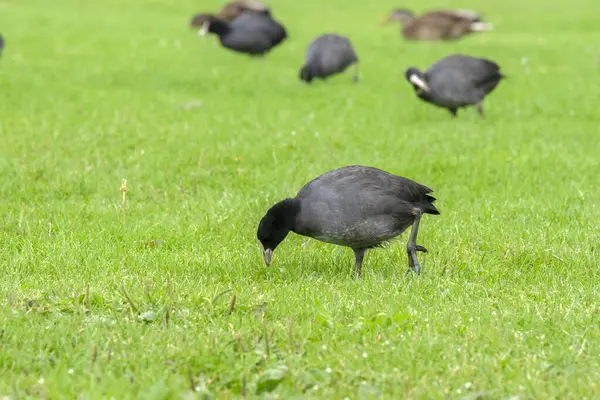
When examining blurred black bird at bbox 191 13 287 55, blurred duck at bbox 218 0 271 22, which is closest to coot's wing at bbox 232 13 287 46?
blurred black bird at bbox 191 13 287 55

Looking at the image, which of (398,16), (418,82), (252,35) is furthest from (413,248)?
(398,16)

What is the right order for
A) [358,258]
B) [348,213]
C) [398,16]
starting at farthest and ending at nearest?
[398,16]
[358,258]
[348,213]

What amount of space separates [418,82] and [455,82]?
57cm

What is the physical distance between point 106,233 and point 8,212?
1.24m

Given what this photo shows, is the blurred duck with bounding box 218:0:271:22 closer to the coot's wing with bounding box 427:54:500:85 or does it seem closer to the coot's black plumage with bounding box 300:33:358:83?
the coot's black plumage with bounding box 300:33:358:83

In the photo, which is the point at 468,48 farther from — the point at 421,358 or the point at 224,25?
the point at 421,358

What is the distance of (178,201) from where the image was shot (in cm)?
928

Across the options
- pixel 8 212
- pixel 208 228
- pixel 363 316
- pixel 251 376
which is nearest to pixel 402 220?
pixel 363 316

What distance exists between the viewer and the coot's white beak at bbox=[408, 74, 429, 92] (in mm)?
13484

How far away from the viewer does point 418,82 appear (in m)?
13.5

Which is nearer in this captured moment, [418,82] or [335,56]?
[418,82]

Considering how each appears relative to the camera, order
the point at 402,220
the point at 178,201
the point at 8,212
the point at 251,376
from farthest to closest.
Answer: the point at 178,201, the point at 8,212, the point at 402,220, the point at 251,376

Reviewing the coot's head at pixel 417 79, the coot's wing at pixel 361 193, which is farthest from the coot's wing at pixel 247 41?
the coot's wing at pixel 361 193

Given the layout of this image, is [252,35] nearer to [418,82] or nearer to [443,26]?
[418,82]
